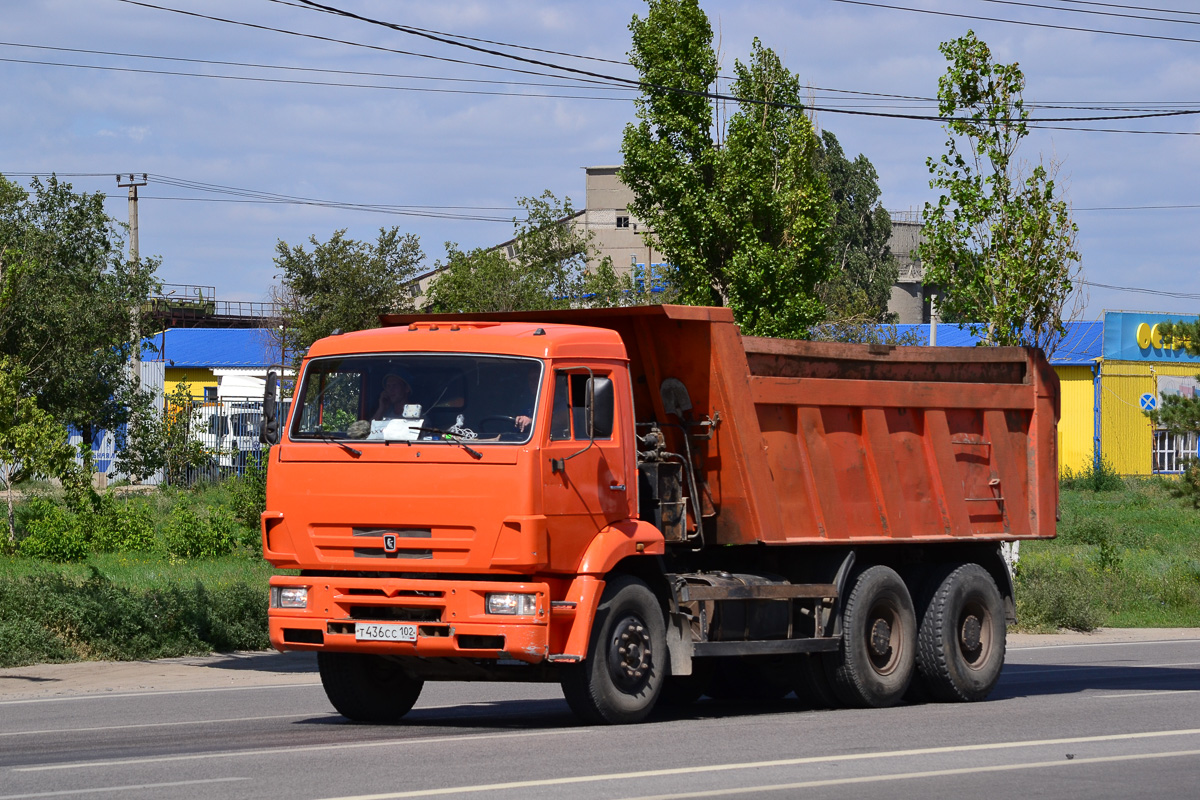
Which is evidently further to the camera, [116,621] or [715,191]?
[715,191]

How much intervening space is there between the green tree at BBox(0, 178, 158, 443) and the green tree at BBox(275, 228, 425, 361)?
6194 millimetres

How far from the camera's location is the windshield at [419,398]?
11.2m

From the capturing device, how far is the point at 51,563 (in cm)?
2633

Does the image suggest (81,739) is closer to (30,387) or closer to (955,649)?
(955,649)

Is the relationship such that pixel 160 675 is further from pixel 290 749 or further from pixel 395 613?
pixel 290 749

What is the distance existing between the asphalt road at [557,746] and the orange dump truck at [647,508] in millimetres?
519

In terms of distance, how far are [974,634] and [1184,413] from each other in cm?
1824

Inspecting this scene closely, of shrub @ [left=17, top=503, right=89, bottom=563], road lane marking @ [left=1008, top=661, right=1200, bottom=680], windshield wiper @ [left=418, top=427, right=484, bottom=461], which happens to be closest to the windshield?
windshield wiper @ [left=418, top=427, right=484, bottom=461]

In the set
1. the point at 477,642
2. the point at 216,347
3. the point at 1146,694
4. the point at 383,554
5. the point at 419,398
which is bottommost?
the point at 1146,694

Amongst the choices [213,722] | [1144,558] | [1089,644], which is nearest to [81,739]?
[213,722]

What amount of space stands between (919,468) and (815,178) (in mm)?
13801

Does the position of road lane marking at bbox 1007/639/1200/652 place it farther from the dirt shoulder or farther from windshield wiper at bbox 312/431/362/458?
windshield wiper at bbox 312/431/362/458

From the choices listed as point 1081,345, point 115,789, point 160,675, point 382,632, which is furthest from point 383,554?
point 1081,345

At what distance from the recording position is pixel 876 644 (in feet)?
45.9
